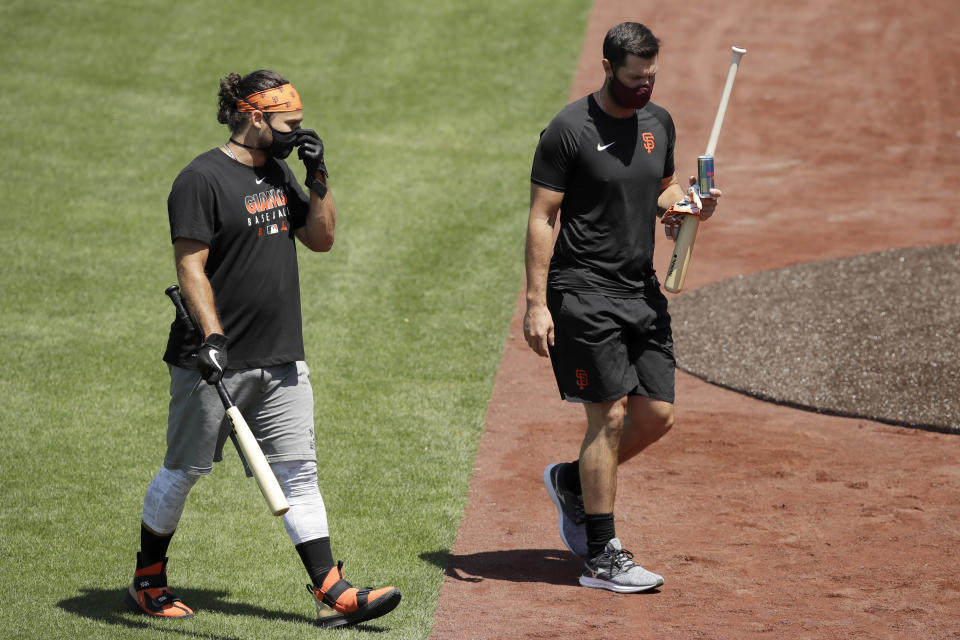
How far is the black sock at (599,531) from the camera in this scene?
5.63m

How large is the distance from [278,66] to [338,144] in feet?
8.79

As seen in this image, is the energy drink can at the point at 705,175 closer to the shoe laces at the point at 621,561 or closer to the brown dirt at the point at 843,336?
the shoe laces at the point at 621,561

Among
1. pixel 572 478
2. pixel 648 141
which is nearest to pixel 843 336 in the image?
pixel 572 478

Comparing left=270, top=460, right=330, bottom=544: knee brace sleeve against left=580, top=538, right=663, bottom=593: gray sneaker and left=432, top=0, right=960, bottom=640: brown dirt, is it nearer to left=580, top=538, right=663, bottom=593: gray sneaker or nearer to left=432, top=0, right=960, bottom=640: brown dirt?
left=432, top=0, right=960, bottom=640: brown dirt

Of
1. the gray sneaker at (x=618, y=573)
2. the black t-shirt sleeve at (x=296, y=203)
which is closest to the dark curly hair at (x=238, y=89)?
the black t-shirt sleeve at (x=296, y=203)

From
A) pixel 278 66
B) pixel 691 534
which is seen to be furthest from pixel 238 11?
pixel 691 534

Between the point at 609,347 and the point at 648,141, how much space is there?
102cm

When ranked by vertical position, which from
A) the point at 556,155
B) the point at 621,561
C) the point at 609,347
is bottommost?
the point at 621,561

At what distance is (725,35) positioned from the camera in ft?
56.0

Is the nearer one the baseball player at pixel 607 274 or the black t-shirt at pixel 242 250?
the black t-shirt at pixel 242 250

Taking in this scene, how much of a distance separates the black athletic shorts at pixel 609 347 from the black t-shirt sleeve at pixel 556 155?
550 millimetres

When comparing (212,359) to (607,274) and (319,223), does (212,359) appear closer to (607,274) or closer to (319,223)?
(319,223)

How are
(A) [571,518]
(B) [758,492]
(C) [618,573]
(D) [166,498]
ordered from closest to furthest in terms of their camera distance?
1. (D) [166,498]
2. (C) [618,573]
3. (A) [571,518]
4. (B) [758,492]

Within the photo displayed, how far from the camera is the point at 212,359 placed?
482 cm
